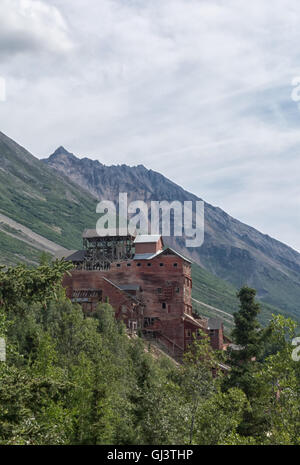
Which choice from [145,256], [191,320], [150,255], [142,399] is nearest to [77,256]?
[145,256]

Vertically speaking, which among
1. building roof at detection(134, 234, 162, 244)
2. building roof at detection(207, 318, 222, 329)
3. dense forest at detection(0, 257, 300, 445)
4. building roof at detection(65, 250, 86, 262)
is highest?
building roof at detection(134, 234, 162, 244)

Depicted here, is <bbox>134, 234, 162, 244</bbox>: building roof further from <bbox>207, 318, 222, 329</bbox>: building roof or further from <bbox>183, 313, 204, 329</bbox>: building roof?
<bbox>207, 318, 222, 329</bbox>: building roof

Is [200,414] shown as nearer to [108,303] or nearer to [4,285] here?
[4,285]

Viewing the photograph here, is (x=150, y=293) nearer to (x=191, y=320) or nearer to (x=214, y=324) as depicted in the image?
(x=191, y=320)

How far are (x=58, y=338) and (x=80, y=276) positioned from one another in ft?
100

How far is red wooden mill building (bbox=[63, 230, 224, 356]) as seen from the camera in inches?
3730

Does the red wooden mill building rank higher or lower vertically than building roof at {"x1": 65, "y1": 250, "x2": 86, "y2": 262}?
lower

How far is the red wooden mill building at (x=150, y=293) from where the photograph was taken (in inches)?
3730

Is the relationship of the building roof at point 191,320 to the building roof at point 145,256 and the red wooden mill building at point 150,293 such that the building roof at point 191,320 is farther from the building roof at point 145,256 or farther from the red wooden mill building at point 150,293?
the building roof at point 145,256

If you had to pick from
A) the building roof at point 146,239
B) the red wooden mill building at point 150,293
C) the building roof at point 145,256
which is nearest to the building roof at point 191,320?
the red wooden mill building at point 150,293

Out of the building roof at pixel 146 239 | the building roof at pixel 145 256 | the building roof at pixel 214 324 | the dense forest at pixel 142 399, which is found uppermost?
the building roof at pixel 146 239

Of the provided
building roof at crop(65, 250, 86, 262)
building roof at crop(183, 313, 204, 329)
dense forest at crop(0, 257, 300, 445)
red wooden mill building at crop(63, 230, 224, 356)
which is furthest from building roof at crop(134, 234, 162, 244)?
dense forest at crop(0, 257, 300, 445)

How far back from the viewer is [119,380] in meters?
55.2
